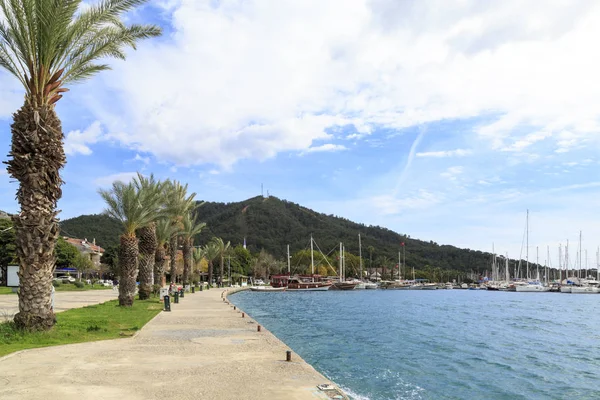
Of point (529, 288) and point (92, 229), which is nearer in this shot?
point (529, 288)

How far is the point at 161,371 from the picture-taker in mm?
11055

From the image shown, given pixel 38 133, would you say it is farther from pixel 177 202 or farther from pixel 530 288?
pixel 530 288

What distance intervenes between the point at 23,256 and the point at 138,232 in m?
20.7

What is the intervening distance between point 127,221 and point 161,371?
2057 centimetres

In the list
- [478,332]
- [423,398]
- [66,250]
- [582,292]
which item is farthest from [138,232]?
[582,292]

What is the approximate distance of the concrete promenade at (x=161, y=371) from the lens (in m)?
9.05

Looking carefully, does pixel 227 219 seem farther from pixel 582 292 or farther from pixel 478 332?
pixel 478 332

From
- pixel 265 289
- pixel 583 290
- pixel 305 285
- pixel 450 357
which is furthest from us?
pixel 583 290

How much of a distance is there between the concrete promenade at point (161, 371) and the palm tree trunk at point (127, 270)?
13.1 m

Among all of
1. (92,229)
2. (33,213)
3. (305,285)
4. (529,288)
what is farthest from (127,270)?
(92,229)

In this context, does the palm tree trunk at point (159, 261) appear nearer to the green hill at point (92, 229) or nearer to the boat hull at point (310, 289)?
the boat hull at point (310, 289)

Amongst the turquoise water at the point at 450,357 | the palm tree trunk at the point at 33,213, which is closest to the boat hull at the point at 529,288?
the turquoise water at the point at 450,357

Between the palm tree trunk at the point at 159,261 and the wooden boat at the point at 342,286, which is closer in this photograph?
the palm tree trunk at the point at 159,261

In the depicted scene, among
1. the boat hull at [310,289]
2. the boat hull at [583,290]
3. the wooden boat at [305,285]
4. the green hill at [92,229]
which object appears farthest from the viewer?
the green hill at [92,229]
